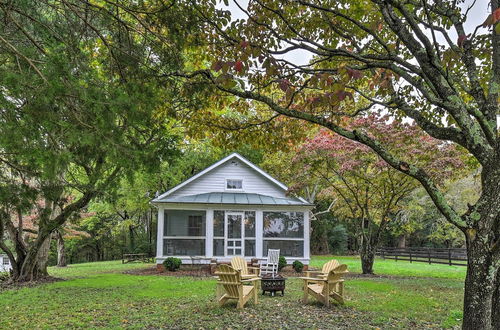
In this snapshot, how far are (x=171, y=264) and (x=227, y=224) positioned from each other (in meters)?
3.12

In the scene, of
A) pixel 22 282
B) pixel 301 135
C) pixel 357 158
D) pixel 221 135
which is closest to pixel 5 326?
pixel 221 135

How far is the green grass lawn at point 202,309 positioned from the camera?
680 cm

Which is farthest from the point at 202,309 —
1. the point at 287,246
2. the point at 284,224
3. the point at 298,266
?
the point at 284,224

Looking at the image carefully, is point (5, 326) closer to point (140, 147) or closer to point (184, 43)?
point (140, 147)

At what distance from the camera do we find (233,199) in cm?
1822

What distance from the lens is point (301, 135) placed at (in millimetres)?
7574

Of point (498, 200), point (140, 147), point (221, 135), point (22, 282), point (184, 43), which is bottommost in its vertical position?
point (22, 282)

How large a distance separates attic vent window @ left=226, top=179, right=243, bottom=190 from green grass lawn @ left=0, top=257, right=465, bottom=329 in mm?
8299

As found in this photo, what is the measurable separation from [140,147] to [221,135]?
2.16 meters

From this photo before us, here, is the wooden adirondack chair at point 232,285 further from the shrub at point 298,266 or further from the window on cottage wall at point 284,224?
the window on cottage wall at point 284,224

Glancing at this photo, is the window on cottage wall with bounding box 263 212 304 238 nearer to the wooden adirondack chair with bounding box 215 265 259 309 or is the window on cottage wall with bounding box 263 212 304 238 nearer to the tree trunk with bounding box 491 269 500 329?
the wooden adirondack chair with bounding box 215 265 259 309

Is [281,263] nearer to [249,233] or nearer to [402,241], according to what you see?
[249,233]

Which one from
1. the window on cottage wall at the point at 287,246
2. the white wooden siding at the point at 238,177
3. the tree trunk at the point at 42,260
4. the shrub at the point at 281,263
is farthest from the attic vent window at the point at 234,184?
the tree trunk at the point at 42,260

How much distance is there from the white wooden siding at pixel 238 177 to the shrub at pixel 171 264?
3761mm
